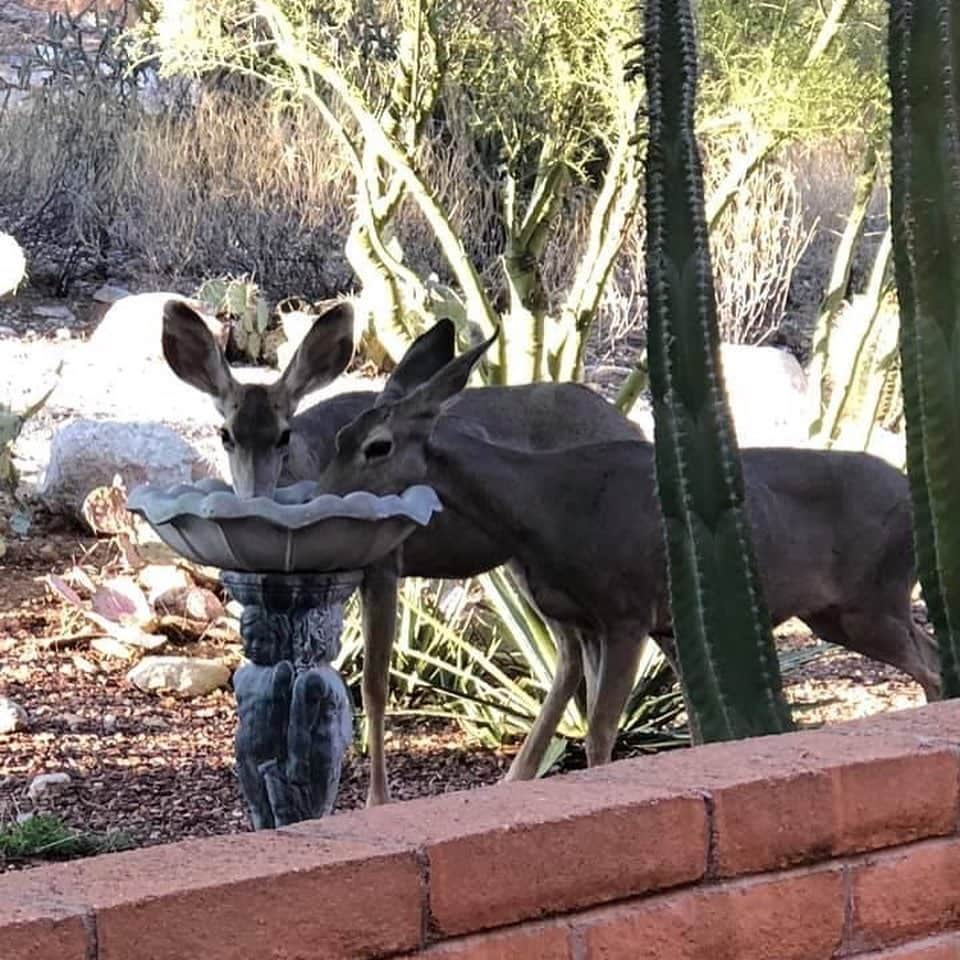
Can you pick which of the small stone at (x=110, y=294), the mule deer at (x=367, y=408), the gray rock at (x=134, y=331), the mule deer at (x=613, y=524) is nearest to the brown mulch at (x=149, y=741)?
the mule deer at (x=367, y=408)

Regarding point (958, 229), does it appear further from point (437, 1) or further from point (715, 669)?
point (437, 1)

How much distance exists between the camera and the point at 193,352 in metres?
6.48

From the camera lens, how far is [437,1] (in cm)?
1033

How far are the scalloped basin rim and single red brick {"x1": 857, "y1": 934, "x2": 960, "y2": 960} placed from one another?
1.90m

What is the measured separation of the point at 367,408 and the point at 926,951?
4.04m

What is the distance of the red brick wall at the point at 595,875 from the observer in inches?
101

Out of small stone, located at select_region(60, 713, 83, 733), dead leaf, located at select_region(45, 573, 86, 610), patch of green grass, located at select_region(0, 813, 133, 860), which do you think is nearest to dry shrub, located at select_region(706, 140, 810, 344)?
dead leaf, located at select_region(45, 573, 86, 610)

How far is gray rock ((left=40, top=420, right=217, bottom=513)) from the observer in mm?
11227

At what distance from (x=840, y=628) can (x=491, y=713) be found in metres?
1.38

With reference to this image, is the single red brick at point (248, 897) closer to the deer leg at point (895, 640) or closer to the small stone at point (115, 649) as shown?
the deer leg at point (895, 640)

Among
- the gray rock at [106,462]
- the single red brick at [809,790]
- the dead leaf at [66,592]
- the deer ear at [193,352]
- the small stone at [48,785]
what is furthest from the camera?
the gray rock at [106,462]

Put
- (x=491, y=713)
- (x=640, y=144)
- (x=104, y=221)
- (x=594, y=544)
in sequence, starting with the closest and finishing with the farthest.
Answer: (x=594, y=544)
(x=491, y=713)
(x=640, y=144)
(x=104, y=221)

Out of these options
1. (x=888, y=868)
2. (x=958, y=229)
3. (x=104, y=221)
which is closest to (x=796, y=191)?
(x=104, y=221)

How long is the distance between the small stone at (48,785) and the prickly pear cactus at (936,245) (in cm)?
342
